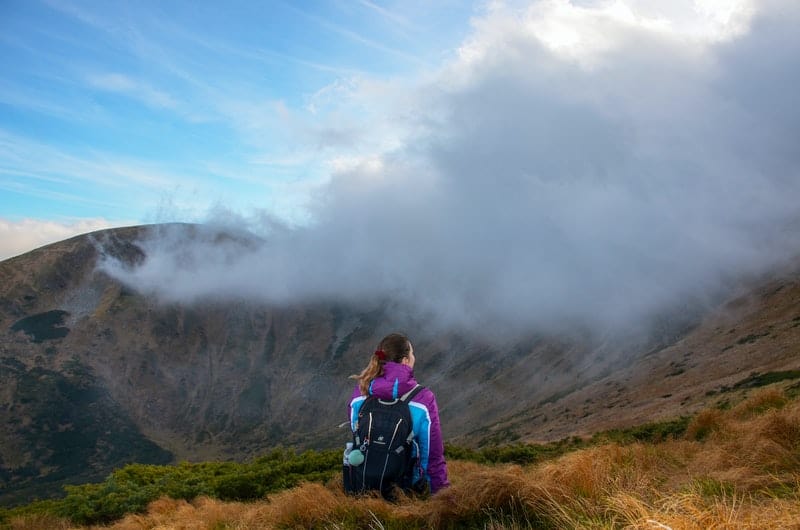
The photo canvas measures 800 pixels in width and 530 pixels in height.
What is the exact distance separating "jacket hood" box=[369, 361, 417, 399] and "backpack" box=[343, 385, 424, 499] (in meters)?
0.06

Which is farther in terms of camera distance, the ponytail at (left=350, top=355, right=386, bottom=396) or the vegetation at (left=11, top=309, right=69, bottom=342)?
the vegetation at (left=11, top=309, right=69, bottom=342)

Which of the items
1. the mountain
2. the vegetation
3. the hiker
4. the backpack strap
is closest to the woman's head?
the hiker

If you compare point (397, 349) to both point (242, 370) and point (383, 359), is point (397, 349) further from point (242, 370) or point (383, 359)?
point (242, 370)

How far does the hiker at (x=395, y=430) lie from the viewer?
5.91m

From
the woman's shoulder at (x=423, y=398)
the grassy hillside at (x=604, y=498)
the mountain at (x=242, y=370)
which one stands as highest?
the woman's shoulder at (x=423, y=398)

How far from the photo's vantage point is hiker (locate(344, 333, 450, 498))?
5910mm

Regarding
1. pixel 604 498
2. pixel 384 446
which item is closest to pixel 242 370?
pixel 384 446

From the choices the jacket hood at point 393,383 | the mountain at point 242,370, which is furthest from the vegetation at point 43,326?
the jacket hood at point 393,383

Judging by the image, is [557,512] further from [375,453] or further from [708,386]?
[708,386]

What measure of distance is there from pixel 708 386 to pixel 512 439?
2473 centimetres

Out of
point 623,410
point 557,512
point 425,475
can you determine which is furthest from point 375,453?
point 623,410

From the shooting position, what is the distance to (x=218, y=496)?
12977 mm

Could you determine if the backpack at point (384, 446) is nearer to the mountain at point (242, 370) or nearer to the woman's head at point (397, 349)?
the woman's head at point (397, 349)

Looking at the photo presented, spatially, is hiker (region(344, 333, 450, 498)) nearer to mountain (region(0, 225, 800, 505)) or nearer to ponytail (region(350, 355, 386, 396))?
ponytail (region(350, 355, 386, 396))
